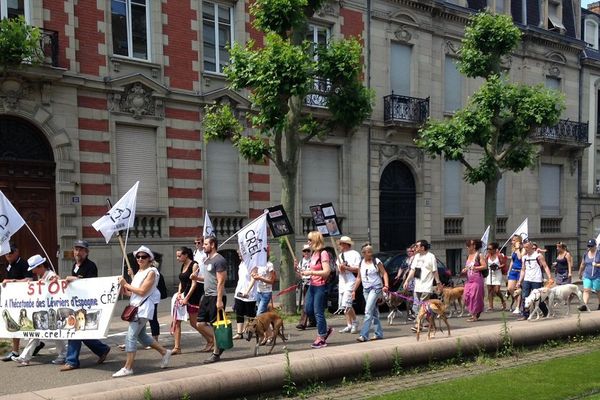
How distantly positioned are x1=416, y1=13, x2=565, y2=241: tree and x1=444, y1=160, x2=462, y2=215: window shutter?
6.95 m

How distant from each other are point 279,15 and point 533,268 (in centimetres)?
774

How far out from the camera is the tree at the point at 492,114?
1702 cm

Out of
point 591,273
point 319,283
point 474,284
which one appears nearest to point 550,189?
point 591,273

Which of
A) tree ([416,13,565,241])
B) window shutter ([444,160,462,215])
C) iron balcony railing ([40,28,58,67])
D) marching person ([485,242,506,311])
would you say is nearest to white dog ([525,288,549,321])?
marching person ([485,242,506,311])

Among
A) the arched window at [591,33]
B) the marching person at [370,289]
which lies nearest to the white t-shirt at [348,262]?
the marching person at [370,289]

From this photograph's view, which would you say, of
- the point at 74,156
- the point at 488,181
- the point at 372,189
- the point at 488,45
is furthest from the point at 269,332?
the point at 372,189

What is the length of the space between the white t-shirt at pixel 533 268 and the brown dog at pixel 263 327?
620 centimetres

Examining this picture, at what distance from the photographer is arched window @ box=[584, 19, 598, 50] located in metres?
32.1

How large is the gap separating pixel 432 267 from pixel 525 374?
313 centimetres

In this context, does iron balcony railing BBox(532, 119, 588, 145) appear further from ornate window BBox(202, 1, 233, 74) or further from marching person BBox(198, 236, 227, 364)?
marching person BBox(198, 236, 227, 364)

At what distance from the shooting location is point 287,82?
1263 cm

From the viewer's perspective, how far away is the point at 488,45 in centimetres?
1764

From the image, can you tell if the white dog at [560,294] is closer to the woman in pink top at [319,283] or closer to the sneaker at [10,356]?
the woman in pink top at [319,283]

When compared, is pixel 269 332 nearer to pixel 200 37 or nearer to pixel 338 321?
pixel 338 321
